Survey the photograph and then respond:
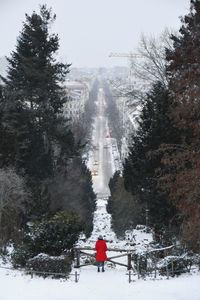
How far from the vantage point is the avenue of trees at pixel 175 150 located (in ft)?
57.0

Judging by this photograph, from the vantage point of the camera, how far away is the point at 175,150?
23.9m

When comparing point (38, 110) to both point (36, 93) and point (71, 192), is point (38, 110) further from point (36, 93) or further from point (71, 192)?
point (71, 192)

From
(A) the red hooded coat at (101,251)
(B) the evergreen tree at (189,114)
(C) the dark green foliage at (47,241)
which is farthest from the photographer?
(C) the dark green foliage at (47,241)

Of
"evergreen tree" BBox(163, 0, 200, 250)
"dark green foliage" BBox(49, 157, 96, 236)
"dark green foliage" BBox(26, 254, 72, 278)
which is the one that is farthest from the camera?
"dark green foliage" BBox(49, 157, 96, 236)

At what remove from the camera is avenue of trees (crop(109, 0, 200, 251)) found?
57.0ft

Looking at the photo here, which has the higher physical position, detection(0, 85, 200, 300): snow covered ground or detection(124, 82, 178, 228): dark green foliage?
detection(124, 82, 178, 228): dark green foliage

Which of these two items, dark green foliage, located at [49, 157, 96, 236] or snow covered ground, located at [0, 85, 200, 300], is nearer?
snow covered ground, located at [0, 85, 200, 300]

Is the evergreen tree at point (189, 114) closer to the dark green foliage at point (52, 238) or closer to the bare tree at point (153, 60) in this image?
the dark green foliage at point (52, 238)

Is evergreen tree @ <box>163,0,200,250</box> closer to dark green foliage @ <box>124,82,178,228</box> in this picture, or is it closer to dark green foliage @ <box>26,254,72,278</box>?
dark green foliage @ <box>26,254,72,278</box>

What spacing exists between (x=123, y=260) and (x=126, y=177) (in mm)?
8405

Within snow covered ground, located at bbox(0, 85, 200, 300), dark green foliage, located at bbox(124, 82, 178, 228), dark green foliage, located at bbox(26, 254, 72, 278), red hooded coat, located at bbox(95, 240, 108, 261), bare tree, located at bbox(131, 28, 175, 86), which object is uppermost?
bare tree, located at bbox(131, 28, 175, 86)

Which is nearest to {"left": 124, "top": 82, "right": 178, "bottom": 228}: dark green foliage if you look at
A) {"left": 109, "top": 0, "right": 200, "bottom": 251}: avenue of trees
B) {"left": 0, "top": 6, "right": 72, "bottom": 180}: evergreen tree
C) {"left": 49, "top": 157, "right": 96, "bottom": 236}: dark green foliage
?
{"left": 109, "top": 0, "right": 200, "bottom": 251}: avenue of trees

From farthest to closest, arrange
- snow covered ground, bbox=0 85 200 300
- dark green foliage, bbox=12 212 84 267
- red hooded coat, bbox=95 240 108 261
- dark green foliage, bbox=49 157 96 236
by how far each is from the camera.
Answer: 1. dark green foliage, bbox=49 157 96 236
2. dark green foliage, bbox=12 212 84 267
3. red hooded coat, bbox=95 240 108 261
4. snow covered ground, bbox=0 85 200 300

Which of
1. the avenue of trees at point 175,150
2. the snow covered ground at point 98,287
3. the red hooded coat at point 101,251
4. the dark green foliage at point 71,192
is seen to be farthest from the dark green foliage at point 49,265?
the dark green foliage at point 71,192
